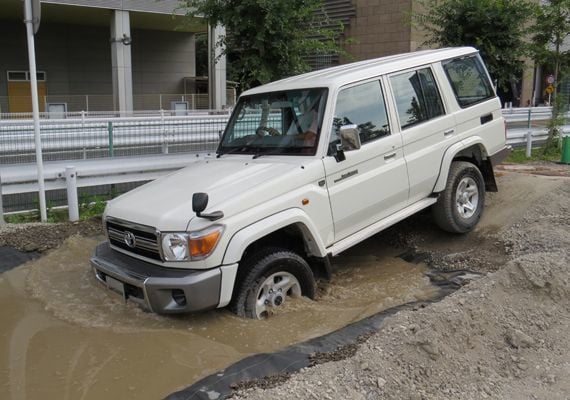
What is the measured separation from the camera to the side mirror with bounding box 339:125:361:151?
4797mm

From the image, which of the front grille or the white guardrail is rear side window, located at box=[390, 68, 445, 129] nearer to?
the front grille

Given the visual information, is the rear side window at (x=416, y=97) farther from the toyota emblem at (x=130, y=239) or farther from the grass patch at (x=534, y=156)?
the grass patch at (x=534, y=156)

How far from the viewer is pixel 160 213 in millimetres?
4219

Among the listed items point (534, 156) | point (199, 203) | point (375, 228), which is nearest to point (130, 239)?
point (199, 203)

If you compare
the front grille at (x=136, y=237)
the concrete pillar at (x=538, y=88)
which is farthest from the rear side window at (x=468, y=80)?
the concrete pillar at (x=538, y=88)

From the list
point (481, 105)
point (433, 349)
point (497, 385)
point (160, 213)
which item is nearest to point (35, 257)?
→ point (160, 213)

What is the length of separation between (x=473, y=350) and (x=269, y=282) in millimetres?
1614

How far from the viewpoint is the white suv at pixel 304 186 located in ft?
13.5

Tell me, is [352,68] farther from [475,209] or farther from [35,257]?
[35,257]

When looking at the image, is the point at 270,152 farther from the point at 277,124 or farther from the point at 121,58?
the point at 121,58

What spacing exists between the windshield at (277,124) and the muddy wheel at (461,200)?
1.96m

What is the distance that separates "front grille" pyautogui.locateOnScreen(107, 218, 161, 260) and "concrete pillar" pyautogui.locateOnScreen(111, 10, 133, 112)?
20.8 metres

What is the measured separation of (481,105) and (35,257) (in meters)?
5.39

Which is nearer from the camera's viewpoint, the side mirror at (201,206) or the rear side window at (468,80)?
the side mirror at (201,206)
